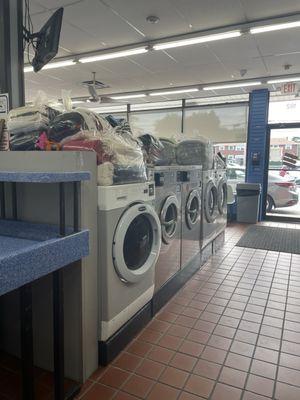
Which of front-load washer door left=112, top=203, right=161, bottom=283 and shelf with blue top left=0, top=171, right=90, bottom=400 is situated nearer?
shelf with blue top left=0, top=171, right=90, bottom=400

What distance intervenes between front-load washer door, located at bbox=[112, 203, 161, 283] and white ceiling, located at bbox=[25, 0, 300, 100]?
8.49ft

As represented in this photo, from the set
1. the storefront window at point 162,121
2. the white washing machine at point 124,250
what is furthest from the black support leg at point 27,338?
the storefront window at point 162,121

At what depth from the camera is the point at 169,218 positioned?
283 centimetres

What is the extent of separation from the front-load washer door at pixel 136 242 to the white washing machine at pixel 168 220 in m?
0.26

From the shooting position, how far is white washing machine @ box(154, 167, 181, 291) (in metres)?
2.59

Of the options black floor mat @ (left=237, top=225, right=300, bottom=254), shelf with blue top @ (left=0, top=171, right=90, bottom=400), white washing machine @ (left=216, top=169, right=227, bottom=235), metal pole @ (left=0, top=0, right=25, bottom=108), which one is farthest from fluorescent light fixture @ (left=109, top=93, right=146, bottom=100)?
shelf with blue top @ (left=0, top=171, right=90, bottom=400)

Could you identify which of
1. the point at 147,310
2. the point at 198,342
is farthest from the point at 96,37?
the point at 198,342

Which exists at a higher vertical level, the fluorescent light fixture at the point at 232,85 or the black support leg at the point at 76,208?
the fluorescent light fixture at the point at 232,85

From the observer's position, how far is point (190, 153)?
393 cm

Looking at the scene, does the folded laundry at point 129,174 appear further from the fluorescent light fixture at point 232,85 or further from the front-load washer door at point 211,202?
the fluorescent light fixture at point 232,85

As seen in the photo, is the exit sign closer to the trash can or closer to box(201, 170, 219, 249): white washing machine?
the trash can

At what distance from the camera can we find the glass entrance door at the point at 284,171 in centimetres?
698

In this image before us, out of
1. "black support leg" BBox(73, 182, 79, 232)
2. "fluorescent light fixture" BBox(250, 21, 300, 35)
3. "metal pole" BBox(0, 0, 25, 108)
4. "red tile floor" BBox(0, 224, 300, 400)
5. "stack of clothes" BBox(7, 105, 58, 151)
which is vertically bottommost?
"red tile floor" BBox(0, 224, 300, 400)

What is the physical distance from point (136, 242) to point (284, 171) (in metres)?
5.96
